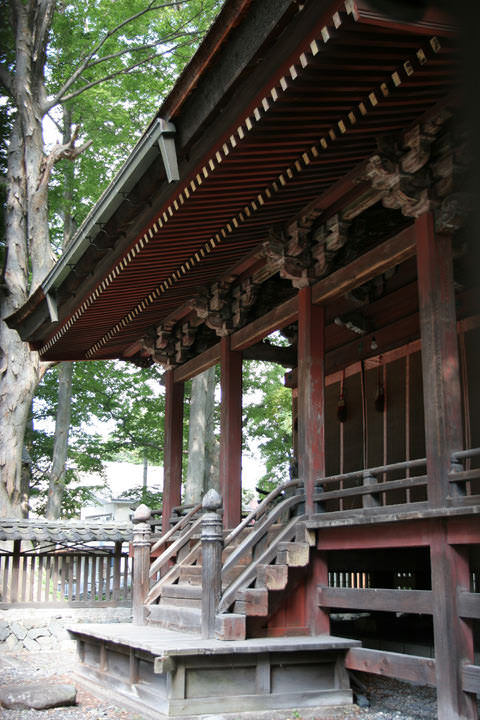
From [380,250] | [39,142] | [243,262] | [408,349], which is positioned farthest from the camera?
[39,142]

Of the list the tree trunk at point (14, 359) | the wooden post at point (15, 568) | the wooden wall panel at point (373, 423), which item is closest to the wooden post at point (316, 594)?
the wooden wall panel at point (373, 423)

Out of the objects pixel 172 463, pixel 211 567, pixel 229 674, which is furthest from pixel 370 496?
pixel 172 463

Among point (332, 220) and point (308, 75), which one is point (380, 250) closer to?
point (332, 220)

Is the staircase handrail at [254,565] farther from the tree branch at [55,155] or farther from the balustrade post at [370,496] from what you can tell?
the tree branch at [55,155]

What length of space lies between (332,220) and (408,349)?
9.39 ft

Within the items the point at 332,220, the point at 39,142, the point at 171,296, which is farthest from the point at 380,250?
the point at 39,142

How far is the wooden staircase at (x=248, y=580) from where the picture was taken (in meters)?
6.91

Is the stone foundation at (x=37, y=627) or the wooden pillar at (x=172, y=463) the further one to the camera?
the stone foundation at (x=37, y=627)

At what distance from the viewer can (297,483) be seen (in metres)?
7.87

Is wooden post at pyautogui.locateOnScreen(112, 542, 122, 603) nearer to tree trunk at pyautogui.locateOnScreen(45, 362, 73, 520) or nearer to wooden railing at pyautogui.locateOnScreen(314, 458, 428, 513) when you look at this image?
tree trunk at pyautogui.locateOnScreen(45, 362, 73, 520)

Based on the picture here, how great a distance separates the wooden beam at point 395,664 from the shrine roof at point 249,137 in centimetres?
427

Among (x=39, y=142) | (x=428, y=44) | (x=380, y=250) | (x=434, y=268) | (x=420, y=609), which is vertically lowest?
(x=420, y=609)

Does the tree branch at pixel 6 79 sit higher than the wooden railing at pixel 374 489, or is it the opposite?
the tree branch at pixel 6 79

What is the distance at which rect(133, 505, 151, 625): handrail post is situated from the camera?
860 centimetres
